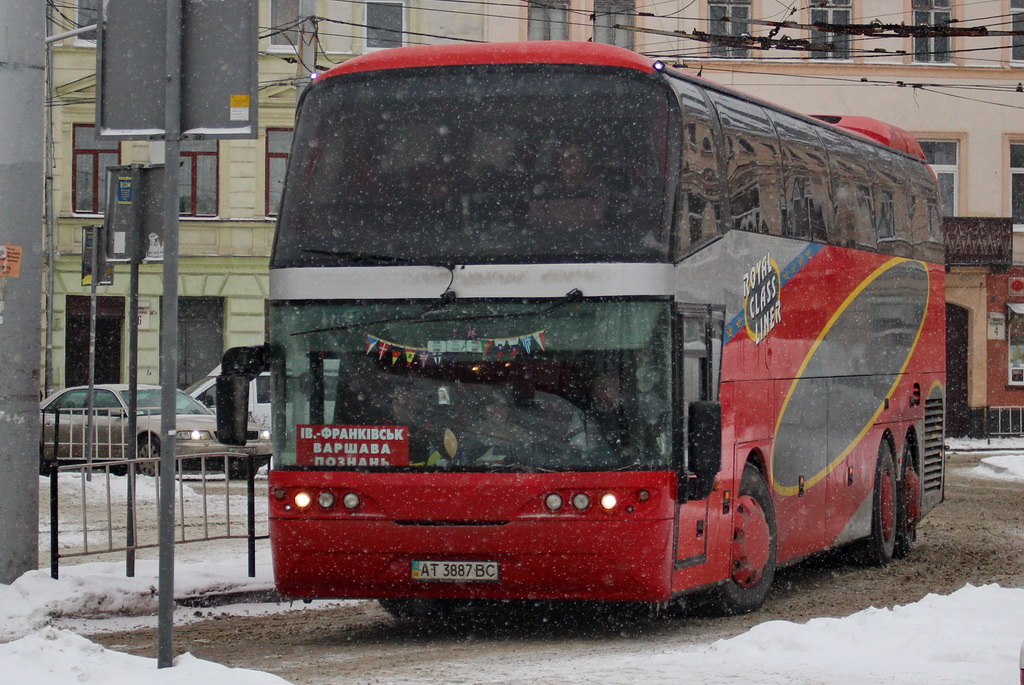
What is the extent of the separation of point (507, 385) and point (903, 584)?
5335mm

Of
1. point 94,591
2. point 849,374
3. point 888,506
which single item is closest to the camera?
point 94,591

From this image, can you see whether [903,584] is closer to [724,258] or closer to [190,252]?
[724,258]

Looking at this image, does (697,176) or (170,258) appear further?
(697,176)

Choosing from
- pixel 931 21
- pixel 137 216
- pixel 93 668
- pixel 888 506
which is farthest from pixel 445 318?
pixel 931 21

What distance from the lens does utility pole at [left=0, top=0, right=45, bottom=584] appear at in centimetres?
1169

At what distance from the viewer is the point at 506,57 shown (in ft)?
35.2

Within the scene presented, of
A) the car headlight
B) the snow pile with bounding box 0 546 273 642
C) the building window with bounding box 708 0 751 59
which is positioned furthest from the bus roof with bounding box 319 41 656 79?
the building window with bounding box 708 0 751 59

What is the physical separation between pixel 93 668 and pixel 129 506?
16.3 feet

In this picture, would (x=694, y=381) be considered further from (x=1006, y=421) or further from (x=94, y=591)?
(x=1006, y=421)

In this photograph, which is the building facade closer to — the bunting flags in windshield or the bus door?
the bus door

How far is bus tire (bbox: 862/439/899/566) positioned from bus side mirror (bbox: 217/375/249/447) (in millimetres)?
7160

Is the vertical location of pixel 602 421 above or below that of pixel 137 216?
below

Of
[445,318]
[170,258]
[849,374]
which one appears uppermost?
[170,258]

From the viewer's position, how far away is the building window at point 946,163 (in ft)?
135
